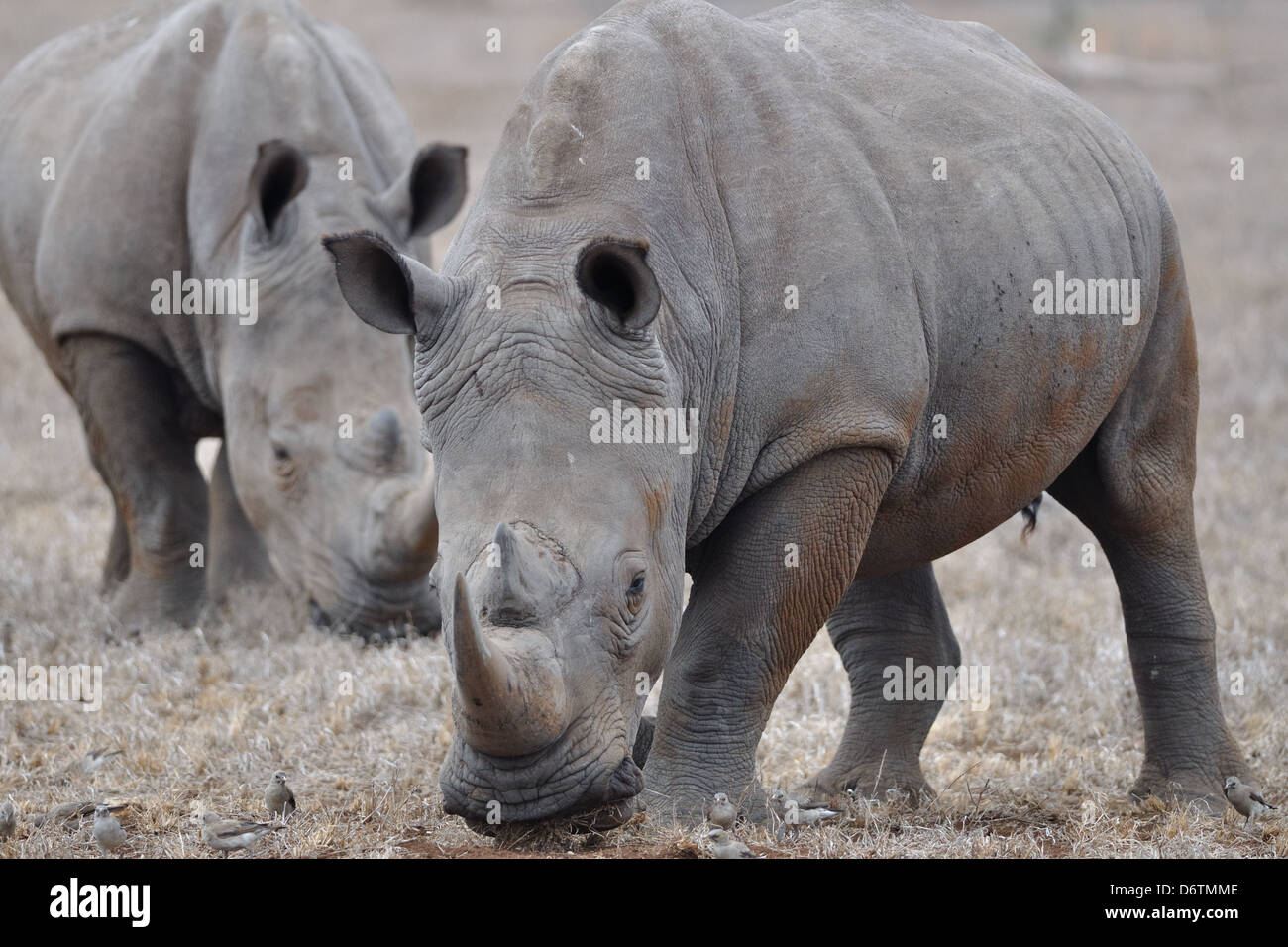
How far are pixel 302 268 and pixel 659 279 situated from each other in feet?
10.8

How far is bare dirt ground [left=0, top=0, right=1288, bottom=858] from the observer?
→ 5.02m

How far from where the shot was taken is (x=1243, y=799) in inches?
218

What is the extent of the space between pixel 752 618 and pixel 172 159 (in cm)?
423

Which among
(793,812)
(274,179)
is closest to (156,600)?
(274,179)

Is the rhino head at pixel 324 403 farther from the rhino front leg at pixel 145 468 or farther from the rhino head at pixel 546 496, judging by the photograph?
the rhino head at pixel 546 496

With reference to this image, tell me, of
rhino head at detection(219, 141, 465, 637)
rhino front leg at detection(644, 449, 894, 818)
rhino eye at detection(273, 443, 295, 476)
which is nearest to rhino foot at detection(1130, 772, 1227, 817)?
rhino front leg at detection(644, 449, 894, 818)

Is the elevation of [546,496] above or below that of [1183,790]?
above

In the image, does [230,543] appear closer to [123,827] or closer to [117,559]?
[117,559]

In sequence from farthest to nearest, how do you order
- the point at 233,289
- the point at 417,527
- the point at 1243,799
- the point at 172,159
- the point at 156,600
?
1. the point at 156,600
2. the point at 172,159
3. the point at 233,289
4. the point at 417,527
5. the point at 1243,799

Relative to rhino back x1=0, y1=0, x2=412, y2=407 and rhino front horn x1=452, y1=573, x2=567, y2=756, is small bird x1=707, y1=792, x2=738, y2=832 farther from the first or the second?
rhino back x1=0, y1=0, x2=412, y2=407

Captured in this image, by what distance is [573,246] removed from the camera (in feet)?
14.1

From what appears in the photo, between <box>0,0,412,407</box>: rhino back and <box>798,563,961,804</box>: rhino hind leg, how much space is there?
3065 millimetres

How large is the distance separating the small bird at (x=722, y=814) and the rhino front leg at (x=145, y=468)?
4.16 meters

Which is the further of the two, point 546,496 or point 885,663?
point 885,663
